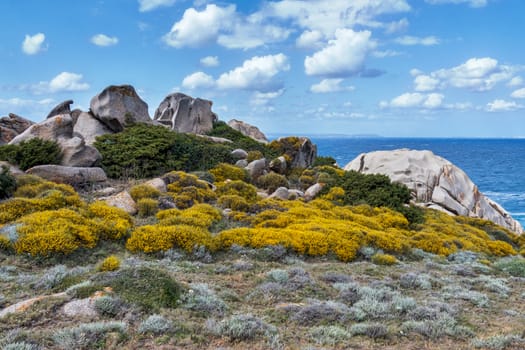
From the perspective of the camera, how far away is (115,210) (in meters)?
13.6

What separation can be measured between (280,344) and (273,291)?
251 cm

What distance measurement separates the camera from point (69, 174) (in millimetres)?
17766

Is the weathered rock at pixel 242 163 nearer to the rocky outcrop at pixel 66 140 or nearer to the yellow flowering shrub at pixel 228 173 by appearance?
the yellow flowering shrub at pixel 228 173

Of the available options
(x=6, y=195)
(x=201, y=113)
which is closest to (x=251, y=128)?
(x=201, y=113)

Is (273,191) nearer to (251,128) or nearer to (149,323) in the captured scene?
(149,323)

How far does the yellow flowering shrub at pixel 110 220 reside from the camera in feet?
38.9

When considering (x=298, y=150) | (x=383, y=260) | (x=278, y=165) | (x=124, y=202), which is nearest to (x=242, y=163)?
(x=278, y=165)

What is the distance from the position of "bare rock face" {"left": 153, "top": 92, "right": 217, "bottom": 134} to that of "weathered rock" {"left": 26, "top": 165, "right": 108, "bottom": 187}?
19.5 metres

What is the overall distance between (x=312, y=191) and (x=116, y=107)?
13.6 meters

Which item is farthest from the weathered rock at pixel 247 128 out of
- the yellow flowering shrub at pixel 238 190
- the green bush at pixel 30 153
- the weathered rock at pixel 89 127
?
the green bush at pixel 30 153

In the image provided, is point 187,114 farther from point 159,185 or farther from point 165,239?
point 165,239

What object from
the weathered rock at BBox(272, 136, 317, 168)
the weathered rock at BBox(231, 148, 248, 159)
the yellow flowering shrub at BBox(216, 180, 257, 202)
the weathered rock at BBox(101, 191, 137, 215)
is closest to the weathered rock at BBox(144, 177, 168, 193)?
the weathered rock at BBox(101, 191, 137, 215)

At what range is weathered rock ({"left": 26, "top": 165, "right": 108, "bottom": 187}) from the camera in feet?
56.6

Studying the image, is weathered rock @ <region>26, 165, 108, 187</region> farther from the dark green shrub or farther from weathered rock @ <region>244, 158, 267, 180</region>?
weathered rock @ <region>244, 158, 267, 180</region>
